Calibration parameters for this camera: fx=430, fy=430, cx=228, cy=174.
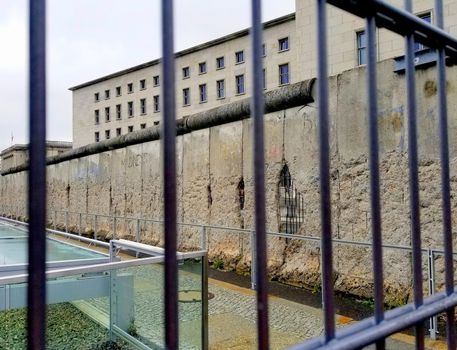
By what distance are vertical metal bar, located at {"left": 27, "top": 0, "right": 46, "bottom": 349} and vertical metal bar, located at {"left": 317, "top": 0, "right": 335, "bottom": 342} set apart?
22.1 inches

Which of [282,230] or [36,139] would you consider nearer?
[36,139]

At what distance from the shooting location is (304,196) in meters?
5.64

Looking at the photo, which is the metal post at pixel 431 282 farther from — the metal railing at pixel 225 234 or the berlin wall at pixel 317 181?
the berlin wall at pixel 317 181

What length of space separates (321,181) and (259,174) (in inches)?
7.2

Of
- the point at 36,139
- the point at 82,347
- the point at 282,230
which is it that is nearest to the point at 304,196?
the point at 282,230

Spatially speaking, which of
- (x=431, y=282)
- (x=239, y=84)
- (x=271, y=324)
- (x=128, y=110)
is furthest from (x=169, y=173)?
(x=128, y=110)

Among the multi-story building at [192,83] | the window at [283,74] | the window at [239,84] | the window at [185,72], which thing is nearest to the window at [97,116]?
the multi-story building at [192,83]

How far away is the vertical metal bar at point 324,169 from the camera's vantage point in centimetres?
92

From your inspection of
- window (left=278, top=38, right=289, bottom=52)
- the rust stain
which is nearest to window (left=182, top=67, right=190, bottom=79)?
window (left=278, top=38, right=289, bottom=52)

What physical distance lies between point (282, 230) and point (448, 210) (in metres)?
4.72

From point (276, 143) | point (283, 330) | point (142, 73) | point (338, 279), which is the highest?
point (142, 73)

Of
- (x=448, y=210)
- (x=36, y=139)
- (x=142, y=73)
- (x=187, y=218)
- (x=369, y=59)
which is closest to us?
(x=36, y=139)

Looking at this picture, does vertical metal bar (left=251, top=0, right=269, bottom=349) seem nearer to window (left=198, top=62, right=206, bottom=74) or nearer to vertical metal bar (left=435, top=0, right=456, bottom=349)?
vertical metal bar (left=435, top=0, right=456, bottom=349)

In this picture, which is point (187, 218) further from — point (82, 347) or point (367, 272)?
point (82, 347)
